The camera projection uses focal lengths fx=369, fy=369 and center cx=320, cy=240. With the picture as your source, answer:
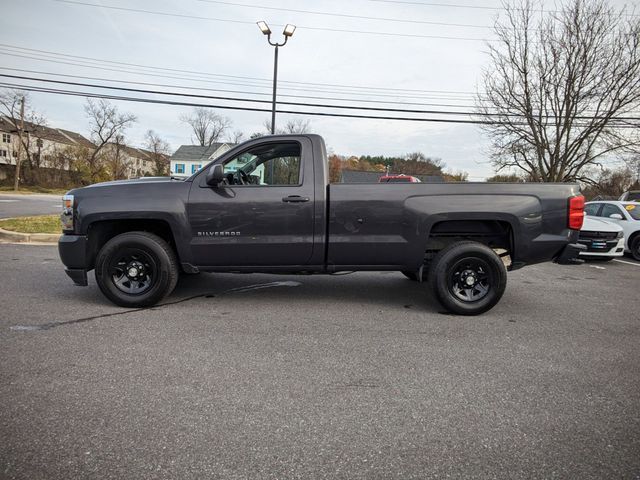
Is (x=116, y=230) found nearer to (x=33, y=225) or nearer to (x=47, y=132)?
(x=33, y=225)

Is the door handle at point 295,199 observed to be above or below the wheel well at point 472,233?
above

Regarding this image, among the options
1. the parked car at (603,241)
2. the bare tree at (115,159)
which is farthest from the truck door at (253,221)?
the bare tree at (115,159)

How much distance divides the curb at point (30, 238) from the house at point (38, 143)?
41.8 m

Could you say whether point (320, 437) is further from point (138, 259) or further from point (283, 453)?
point (138, 259)

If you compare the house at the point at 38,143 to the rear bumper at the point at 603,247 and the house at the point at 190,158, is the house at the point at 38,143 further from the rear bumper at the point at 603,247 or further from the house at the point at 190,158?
the rear bumper at the point at 603,247

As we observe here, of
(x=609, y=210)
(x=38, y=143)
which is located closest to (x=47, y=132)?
(x=38, y=143)

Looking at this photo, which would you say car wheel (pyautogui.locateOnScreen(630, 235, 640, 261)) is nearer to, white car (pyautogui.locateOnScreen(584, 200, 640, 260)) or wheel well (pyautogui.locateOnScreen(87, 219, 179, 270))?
white car (pyautogui.locateOnScreen(584, 200, 640, 260))

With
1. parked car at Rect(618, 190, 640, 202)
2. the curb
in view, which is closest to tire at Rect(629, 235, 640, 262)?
parked car at Rect(618, 190, 640, 202)

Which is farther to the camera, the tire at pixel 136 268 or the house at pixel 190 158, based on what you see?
the house at pixel 190 158

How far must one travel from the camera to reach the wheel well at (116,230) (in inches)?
165

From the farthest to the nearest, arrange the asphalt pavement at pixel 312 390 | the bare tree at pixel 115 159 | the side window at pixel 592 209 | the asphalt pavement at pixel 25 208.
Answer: the bare tree at pixel 115 159 < the asphalt pavement at pixel 25 208 < the side window at pixel 592 209 < the asphalt pavement at pixel 312 390

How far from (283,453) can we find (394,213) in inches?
110

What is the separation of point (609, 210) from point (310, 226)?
1010cm

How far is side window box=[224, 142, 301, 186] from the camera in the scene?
4.26 meters
